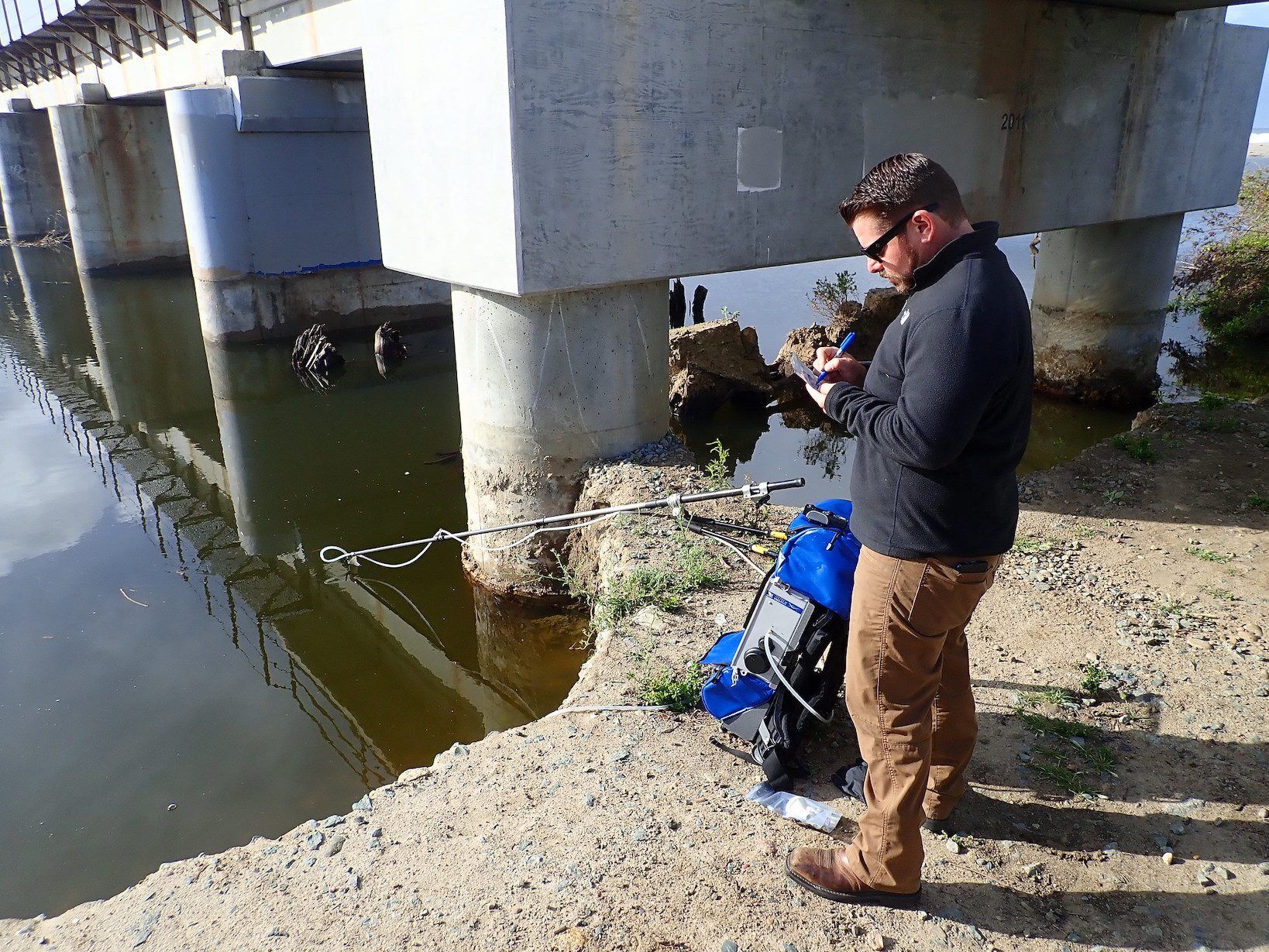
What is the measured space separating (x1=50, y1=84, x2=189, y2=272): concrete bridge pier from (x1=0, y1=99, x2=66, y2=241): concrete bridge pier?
5872 mm

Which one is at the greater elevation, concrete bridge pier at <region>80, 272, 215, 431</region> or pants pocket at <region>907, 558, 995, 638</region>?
pants pocket at <region>907, 558, 995, 638</region>

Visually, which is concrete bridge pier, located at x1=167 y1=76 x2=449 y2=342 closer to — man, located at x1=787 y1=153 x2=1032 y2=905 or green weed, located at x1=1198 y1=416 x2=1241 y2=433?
green weed, located at x1=1198 y1=416 x2=1241 y2=433

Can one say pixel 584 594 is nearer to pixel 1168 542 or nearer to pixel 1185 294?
pixel 1168 542

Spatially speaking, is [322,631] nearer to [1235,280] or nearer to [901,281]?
[901,281]

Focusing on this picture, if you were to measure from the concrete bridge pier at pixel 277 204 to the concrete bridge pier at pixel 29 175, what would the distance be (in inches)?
623

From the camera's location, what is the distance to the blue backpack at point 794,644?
3.04 m

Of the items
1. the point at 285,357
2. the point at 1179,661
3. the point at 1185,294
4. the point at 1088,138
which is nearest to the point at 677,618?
the point at 1179,661

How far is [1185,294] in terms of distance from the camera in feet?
50.2

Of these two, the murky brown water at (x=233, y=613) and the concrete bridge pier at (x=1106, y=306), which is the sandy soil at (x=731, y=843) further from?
the concrete bridge pier at (x=1106, y=306)

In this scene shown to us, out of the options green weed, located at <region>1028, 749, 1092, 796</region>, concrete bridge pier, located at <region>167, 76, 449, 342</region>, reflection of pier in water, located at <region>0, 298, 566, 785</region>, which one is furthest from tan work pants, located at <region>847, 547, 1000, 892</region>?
concrete bridge pier, located at <region>167, 76, 449, 342</region>

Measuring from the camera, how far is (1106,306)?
10.8 metres

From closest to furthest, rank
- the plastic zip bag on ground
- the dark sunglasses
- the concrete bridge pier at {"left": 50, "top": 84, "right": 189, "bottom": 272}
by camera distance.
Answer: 1. the dark sunglasses
2. the plastic zip bag on ground
3. the concrete bridge pier at {"left": 50, "top": 84, "right": 189, "bottom": 272}

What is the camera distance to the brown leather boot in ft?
8.50

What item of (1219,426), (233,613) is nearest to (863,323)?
(1219,426)
